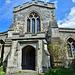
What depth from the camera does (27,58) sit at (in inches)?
422

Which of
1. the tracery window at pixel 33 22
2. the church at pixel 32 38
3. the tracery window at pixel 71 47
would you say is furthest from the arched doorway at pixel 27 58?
the tracery window at pixel 71 47

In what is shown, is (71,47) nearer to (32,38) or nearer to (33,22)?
(32,38)

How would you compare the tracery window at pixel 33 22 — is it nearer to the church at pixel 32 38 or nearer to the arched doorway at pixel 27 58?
the church at pixel 32 38

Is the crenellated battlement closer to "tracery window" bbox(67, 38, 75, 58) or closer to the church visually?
the church

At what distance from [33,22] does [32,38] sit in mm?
6769

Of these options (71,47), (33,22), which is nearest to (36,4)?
(33,22)

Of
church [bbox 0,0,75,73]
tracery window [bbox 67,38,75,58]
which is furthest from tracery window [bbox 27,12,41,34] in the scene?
tracery window [bbox 67,38,75,58]

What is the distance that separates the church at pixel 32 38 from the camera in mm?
8055

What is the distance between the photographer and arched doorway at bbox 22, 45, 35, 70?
10.0 metres

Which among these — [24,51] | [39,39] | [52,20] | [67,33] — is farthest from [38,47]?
[52,20]

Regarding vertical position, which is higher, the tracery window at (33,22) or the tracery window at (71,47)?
the tracery window at (33,22)

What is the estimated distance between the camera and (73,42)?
12477 millimetres

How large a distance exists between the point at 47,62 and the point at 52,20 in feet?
28.2

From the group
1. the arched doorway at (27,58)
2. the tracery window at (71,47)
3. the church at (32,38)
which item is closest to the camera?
the church at (32,38)
